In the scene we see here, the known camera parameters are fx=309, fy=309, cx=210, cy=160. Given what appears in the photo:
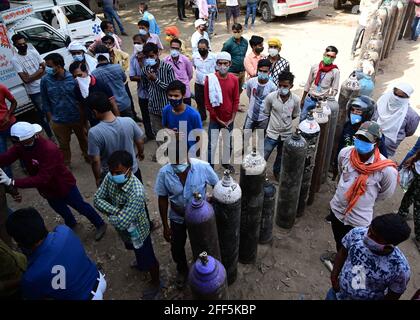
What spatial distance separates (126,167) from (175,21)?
1292cm

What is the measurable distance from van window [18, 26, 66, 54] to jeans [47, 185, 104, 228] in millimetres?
4531

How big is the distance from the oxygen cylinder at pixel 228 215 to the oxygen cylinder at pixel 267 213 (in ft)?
2.01

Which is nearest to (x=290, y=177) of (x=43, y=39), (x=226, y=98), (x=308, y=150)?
(x=308, y=150)

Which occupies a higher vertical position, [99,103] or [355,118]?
[99,103]

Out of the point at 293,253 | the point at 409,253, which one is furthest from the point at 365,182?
the point at 409,253

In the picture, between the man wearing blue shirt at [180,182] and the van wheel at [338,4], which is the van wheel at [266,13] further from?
the man wearing blue shirt at [180,182]

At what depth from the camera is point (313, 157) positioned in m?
4.09

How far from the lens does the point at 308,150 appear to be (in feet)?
13.1

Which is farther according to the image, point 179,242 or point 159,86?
point 159,86

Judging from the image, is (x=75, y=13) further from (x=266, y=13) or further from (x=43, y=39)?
(x=266, y=13)

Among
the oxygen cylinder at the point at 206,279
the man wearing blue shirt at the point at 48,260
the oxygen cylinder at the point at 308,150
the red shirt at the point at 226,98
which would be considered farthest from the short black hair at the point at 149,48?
the oxygen cylinder at the point at 206,279

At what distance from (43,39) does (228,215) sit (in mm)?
6570

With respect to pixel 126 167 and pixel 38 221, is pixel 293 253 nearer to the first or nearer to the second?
pixel 126 167
